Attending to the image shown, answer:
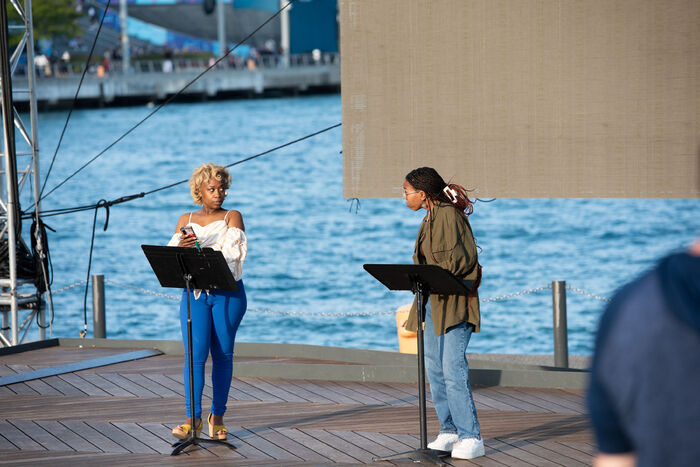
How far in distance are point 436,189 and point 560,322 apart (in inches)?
157

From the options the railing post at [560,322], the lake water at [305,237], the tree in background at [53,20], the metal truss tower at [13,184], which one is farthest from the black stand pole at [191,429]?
the tree in background at [53,20]

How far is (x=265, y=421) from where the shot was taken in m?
6.08

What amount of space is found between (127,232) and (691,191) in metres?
→ 32.7

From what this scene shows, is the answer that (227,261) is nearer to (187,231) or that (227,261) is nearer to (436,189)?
(187,231)

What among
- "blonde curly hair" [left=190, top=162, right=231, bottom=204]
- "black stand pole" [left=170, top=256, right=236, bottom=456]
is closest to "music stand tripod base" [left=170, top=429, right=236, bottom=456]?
"black stand pole" [left=170, top=256, right=236, bottom=456]

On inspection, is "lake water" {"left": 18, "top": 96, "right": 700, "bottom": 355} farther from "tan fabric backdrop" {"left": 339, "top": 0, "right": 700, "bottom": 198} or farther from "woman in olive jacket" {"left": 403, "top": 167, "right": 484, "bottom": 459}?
"woman in olive jacket" {"left": 403, "top": 167, "right": 484, "bottom": 459}

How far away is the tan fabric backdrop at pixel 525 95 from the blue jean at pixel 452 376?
2.08 meters

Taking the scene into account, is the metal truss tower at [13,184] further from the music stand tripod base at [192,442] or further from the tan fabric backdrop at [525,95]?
the music stand tripod base at [192,442]

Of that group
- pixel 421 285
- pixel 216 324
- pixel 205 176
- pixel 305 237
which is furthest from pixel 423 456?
pixel 305 237

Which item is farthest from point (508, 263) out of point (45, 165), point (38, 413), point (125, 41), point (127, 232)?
point (125, 41)

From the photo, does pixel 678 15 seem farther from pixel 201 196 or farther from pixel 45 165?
pixel 45 165

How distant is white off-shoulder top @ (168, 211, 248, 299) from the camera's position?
532cm

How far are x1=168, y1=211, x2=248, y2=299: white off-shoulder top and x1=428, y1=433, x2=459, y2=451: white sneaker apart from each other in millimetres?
1334

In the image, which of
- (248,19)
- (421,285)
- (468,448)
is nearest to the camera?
(421,285)
